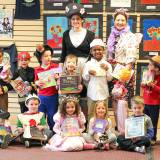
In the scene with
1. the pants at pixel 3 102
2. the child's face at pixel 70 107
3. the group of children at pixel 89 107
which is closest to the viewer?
the group of children at pixel 89 107

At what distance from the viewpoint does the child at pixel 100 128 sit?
5.54m

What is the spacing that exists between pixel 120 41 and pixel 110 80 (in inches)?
21.8

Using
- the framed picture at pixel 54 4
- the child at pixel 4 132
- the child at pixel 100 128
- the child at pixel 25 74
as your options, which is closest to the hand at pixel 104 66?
the child at pixel 100 128

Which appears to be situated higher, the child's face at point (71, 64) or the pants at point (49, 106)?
the child's face at point (71, 64)

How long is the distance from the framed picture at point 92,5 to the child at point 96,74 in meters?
1.68

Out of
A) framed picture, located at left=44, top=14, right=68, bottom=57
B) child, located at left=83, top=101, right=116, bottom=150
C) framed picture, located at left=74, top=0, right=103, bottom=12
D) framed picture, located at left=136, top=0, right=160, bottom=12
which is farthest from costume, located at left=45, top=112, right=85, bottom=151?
framed picture, located at left=136, top=0, right=160, bottom=12

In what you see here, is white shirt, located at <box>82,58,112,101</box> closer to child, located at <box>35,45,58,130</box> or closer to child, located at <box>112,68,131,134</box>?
child, located at <box>112,68,131,134</box>

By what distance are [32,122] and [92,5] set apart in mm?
2574

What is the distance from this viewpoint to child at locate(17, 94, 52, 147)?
5.73 metres

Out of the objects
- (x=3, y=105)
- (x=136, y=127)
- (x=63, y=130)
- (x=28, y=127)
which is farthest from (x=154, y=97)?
(x=3, y=105)

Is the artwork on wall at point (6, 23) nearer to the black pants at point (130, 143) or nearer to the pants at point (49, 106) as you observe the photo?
the pants at point (49, 106)

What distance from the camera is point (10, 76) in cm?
622

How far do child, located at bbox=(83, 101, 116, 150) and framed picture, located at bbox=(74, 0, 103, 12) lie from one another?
2.22 meters

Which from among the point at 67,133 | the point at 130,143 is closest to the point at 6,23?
the point at 67,133
